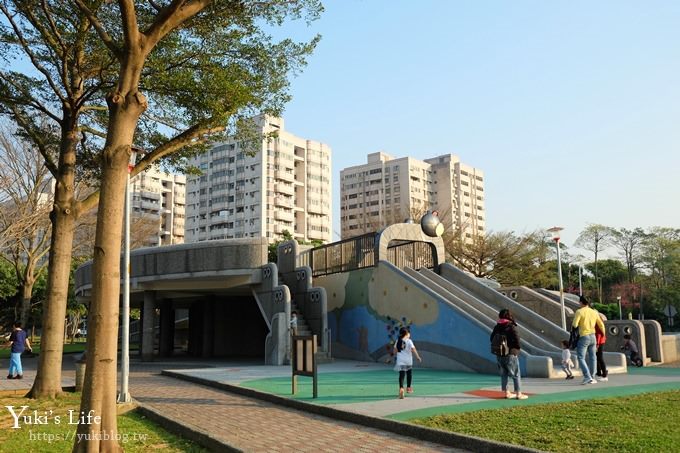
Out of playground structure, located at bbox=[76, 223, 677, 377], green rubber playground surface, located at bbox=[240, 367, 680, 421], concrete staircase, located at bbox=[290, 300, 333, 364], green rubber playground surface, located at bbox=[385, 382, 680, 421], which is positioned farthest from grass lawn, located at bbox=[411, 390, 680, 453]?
concrete staircase, located at bbox=[290, 300, 333, 364]

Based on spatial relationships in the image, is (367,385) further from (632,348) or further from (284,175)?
(284,175)

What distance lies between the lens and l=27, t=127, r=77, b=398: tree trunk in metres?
12.4

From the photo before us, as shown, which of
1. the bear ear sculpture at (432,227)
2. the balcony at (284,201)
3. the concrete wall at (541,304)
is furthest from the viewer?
the balcony at (284,201)

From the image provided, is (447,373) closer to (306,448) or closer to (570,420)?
(570,420)

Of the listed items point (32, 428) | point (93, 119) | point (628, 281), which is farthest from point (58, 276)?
point (628, 281)

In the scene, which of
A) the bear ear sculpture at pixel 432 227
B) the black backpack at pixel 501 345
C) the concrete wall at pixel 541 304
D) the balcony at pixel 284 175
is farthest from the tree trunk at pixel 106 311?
the balcony at pixel 284 175

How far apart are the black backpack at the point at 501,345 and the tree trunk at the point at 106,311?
21.0 ft

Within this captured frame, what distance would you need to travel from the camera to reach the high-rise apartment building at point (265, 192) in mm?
93312

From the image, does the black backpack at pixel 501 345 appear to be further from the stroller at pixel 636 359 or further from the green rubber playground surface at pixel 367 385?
the stroller at pixel 636 359

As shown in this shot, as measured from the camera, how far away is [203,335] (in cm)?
3016

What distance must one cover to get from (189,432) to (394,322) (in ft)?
38.4

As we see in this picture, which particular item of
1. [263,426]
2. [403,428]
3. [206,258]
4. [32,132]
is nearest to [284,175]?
[206,258]

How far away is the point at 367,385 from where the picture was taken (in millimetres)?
13117

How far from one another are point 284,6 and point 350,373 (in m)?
9.12
